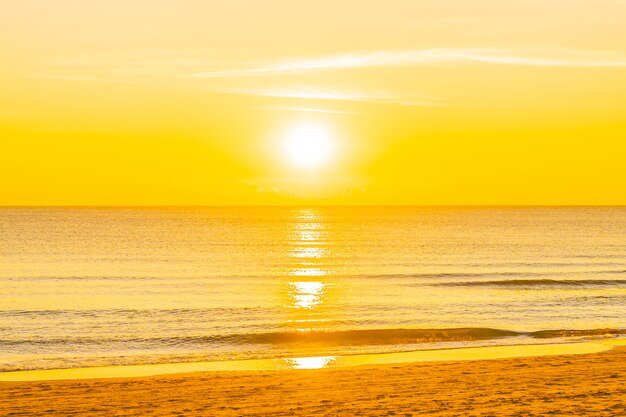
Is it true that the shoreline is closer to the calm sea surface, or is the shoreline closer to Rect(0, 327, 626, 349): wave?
the calm sea surface

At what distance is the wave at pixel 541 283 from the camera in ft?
155

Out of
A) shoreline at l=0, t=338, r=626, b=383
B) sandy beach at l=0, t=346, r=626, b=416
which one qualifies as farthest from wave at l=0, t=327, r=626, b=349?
sandy beach at l=0, t=346, r=626, b=416

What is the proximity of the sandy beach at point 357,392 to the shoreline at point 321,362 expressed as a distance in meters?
1.18

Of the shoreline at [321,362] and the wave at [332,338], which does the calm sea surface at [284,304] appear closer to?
the wave at [332,338]

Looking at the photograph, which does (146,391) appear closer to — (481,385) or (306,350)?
(481,385)

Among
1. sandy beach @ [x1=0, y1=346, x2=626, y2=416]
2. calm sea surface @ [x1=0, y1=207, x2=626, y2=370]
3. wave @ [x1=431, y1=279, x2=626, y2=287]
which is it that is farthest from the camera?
wave @ [x1=431, y1=279, x2=626, y2=287]

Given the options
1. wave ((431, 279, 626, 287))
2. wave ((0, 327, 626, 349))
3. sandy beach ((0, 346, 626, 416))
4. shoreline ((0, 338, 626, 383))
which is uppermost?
wave ((431, 279, 626, 287))

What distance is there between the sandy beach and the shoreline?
1.18 metres

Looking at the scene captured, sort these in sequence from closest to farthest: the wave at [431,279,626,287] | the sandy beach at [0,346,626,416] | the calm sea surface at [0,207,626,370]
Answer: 1. the sandy beach at [0,346,626,416]
2. the calm sea surface at [0,207,626,370]
3. the wave at [431,279,626,287]

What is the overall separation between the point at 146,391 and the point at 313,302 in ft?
73.3

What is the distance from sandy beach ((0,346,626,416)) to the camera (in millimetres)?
14773

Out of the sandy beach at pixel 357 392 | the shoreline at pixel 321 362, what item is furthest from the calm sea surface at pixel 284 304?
the sandy beach at pixel 357 392

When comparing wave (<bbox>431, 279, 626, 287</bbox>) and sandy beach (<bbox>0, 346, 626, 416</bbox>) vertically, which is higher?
wave (<bbox>431, 279, 626, 287</bbox>)

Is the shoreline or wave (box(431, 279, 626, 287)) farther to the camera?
wave (box(431, 279, 626, 287))
